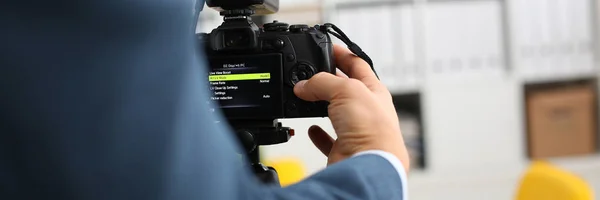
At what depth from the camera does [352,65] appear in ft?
3.19

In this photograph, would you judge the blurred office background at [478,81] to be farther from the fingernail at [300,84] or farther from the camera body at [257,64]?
the fingernail at [300,84]

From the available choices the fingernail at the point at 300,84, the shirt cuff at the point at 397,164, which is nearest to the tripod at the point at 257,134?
the fingernail at the point at 300,84

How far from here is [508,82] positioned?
3.24 m

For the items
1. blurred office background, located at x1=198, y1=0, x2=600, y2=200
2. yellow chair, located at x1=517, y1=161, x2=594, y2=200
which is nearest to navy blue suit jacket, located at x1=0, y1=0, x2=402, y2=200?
yellow chair, located at x1=517, y1=161, x2=594, y2=200

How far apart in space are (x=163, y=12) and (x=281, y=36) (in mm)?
594

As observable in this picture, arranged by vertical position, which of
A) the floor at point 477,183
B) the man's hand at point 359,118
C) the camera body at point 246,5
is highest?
the camera body at point 246,5

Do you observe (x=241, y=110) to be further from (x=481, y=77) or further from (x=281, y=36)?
(x=481, y=77)

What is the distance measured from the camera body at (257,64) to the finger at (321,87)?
0.09 meters

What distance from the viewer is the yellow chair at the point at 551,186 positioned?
1.98 metres

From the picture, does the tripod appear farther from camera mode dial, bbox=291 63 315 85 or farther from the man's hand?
the man's hand

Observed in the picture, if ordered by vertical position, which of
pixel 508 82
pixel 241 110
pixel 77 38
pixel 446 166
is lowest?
pixel 446 166

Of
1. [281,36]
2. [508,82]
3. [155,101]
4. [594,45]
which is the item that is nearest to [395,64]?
[508,82]

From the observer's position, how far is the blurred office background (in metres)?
3.12

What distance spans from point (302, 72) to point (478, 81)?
2.33 m
